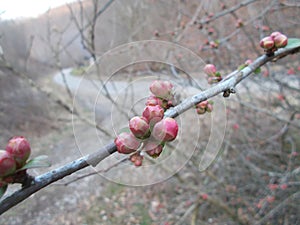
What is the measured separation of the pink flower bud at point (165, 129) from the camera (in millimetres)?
394

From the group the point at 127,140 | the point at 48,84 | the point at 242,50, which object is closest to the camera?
the point at 127,140

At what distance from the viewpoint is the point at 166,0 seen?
157 inches

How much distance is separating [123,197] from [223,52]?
2.26 m

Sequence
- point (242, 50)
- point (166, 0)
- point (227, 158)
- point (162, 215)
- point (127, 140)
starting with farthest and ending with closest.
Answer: point (166, 0)
point (242, 50)
point (227, 158)
point (162, 215)
point (127, 140)

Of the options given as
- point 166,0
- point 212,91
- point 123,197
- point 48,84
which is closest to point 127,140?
point 212,91

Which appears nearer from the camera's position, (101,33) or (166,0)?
(101,33)

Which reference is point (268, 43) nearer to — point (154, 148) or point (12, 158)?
point (154, 148)

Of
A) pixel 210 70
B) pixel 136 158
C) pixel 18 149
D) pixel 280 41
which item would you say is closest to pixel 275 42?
pixel 280 41

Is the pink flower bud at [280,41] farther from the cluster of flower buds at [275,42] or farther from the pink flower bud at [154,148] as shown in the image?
the pink flower bud at [154,148]

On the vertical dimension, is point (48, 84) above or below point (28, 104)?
above

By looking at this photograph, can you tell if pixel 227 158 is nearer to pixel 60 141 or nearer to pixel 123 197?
pixel 123 197

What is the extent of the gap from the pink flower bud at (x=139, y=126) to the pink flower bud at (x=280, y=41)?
0.41 m

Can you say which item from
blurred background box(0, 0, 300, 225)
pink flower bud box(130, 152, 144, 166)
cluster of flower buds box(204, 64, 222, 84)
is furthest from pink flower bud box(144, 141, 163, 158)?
blurred background box(0, 0, 300, 225)

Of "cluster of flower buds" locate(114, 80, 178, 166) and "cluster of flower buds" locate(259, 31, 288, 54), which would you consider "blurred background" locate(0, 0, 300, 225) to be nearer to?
"cluster of flower buds" locate(259, 31, 288, 54)
